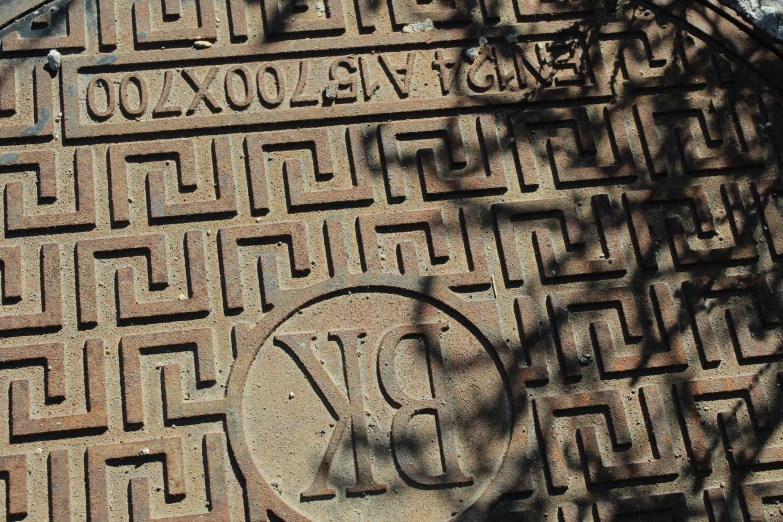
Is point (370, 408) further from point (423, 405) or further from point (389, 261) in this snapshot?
point (389, 261)

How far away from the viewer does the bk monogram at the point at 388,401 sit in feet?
10.6

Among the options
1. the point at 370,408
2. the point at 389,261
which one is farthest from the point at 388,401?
the point at 389,261

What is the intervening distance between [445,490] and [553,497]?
0.38m

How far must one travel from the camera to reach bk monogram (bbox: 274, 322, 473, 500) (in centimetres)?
324

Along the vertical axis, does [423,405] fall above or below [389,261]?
below

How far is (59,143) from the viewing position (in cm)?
355

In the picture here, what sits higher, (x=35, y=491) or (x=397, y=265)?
(x=397, y=265)

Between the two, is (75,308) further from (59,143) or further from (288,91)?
(288,91)

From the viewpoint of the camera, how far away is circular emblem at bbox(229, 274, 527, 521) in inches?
127

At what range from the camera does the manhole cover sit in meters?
3.24

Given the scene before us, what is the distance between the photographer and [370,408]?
10.9ft

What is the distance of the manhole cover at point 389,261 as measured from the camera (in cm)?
324

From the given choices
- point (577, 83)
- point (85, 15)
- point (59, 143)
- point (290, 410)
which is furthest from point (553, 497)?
point (85, 15)

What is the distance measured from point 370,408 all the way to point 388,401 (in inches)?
2.7
